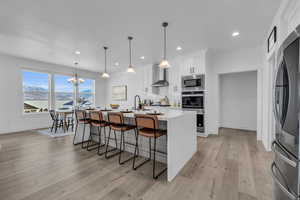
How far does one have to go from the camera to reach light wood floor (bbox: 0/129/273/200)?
67.3 inches

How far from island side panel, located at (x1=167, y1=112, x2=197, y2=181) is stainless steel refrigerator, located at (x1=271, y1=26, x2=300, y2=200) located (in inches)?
45.8

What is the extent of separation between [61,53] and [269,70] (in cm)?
616

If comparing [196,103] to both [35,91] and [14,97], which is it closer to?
[35,91]

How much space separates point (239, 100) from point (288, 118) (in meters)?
4.63

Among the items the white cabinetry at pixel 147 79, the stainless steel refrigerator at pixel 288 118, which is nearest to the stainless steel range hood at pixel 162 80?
the white cabinetry at pixel 147 79

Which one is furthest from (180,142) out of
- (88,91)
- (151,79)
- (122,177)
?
(88,91)

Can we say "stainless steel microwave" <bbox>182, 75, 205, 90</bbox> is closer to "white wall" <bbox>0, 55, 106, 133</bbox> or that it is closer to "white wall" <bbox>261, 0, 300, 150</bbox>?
"white wall" <bbox>261, 0, 300, 150</bbox>

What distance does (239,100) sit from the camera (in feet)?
16.7

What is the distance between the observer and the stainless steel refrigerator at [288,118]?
0.99 metres

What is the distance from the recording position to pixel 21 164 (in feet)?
8.18

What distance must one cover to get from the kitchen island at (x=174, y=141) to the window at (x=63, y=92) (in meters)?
4.48

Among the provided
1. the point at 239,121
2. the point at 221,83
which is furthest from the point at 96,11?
the point at 239,121

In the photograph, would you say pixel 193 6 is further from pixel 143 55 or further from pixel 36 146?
pixel 36 146

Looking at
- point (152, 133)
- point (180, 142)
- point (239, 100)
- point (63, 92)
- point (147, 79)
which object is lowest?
point (180, 142)
